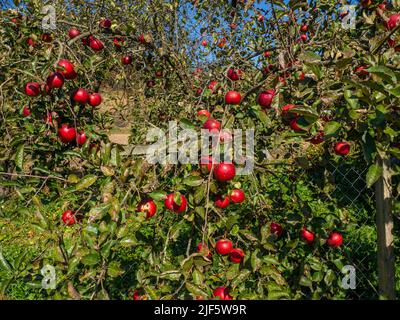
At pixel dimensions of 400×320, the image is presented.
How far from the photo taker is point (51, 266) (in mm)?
1110

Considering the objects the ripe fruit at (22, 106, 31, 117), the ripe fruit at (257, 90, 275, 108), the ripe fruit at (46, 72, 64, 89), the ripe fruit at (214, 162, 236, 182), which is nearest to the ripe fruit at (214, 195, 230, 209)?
the ripe fruit at (214, 162, 236, 182)

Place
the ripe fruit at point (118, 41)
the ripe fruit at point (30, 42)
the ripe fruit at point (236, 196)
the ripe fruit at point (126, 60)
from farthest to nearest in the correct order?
1. the ripe fruit at point (126, 60)
2. the ripe fruit at point (118, 41)
3. the ripe fruit at point (30, 42)
4. the ripe fruit at point (236, 196)

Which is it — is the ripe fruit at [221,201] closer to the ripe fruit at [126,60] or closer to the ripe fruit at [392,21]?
the ripe fruit at [392,21]

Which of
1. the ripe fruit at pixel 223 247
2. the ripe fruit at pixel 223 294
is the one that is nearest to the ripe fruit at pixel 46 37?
the ripe fruit at pixel 223 247

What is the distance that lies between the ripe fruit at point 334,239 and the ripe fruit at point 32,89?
1.52 metres

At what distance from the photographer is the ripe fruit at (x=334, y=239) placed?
1.63 meters

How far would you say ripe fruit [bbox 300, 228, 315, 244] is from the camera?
1.61 meters

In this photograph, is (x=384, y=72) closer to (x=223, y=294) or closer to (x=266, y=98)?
(x=266, y=98)

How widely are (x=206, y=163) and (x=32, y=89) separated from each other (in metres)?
0.91

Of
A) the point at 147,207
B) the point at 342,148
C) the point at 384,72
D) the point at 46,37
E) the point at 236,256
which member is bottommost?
the point at 236,256

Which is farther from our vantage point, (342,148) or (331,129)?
(342,148)

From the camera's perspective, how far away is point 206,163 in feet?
3.93

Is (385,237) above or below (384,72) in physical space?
below

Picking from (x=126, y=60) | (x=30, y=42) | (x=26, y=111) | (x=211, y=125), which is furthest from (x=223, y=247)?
(x=126, y=60)
